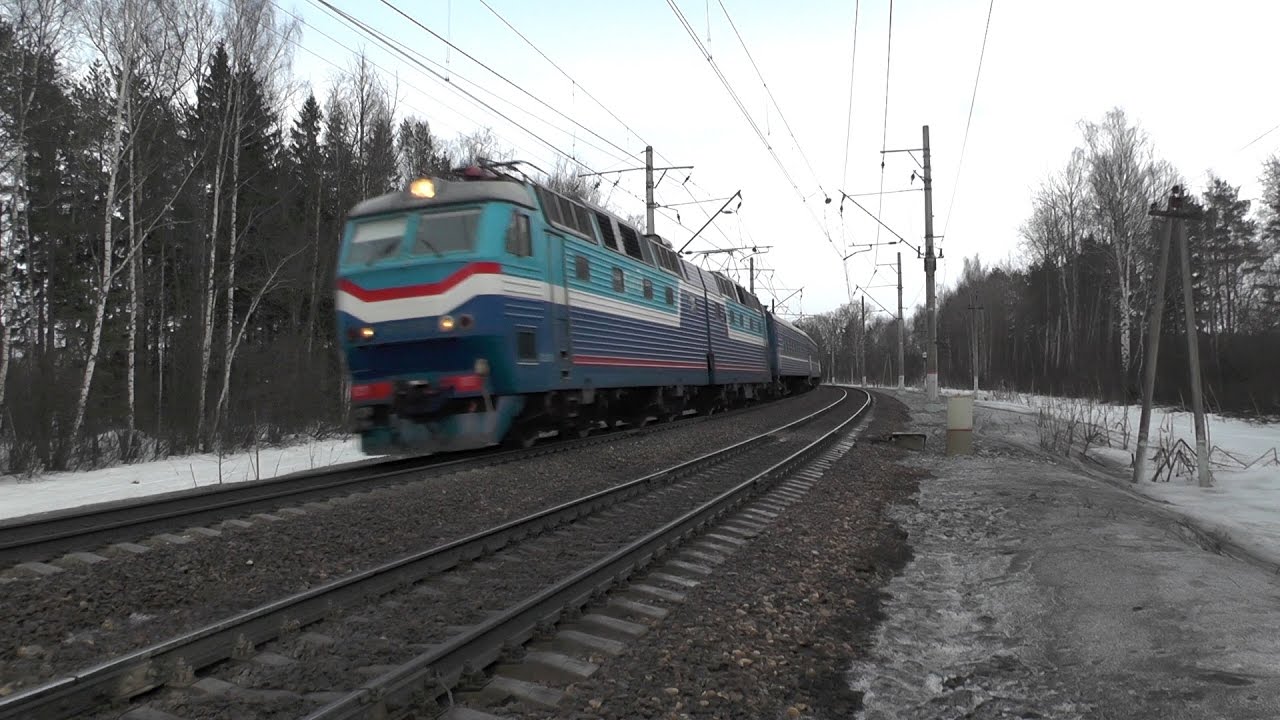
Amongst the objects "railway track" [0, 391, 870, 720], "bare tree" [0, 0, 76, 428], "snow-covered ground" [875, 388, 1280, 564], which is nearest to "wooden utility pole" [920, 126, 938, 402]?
"snow-covered ground" [875, 388, 1280, 564]

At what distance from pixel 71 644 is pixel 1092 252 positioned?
157 feet

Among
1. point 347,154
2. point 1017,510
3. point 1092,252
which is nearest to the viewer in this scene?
point 1017,510

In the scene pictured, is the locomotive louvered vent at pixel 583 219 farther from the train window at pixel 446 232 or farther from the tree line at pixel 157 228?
the tree line at pixel 157 228

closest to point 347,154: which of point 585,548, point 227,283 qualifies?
point 227,283

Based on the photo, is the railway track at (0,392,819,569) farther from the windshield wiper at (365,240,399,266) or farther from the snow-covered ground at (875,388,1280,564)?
the snow-covered ground at (875,388,1280,564)

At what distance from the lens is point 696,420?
17578mm

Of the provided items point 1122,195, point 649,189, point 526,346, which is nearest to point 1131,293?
point 1122,195

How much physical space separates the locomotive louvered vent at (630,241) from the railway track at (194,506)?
4725mm

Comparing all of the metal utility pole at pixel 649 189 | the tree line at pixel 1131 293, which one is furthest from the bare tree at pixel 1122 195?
the metal utility pole at pixel 649 189

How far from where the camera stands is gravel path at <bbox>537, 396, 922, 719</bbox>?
3279 millimetres

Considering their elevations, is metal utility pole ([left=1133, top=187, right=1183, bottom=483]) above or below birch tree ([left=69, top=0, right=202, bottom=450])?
below

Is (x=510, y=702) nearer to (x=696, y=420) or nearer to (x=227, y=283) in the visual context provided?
(x=696, y=420)

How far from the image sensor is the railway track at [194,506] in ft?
18.1

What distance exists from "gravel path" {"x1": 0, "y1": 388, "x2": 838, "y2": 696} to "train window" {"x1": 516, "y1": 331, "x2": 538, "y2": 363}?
1.70 meters
